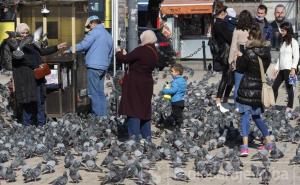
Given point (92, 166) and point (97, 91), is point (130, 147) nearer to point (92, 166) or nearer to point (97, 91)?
point (92, 166)

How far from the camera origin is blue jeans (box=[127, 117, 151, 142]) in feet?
29.5

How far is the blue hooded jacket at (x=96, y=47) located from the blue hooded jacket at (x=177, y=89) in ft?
3.75

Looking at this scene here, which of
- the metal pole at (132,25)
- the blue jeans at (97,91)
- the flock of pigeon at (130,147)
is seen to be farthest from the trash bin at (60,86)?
the metal pole at (132,25)

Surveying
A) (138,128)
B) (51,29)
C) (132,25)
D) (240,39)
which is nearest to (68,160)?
(138,128)

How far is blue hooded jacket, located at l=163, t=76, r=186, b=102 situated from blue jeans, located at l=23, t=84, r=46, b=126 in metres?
1.92

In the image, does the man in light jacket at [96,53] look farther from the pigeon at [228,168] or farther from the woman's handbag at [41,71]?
the pigeon at [228,168]

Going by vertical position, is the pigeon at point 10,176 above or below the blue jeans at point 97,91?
below

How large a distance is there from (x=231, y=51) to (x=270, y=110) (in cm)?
141

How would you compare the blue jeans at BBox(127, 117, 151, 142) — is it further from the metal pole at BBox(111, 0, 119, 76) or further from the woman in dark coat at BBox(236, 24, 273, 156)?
the metal pole at BBox(111, 0, 119, 76)

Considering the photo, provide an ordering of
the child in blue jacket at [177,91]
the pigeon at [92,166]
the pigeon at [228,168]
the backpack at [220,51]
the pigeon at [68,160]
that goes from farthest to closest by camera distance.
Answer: the backpack at [220,51], the child in blue jacket at [177,91], the pigeon at [68,160], the pigeon at [92,166], the pigeon at [228,168]

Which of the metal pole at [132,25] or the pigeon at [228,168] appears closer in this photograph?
the pigeon at [228,168]

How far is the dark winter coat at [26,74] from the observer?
10344 millimetres

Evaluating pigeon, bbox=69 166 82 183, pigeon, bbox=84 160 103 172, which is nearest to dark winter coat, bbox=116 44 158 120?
pigeon, bbox=84 160 103 172

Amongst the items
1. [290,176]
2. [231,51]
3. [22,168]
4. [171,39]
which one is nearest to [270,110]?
[231,51]
